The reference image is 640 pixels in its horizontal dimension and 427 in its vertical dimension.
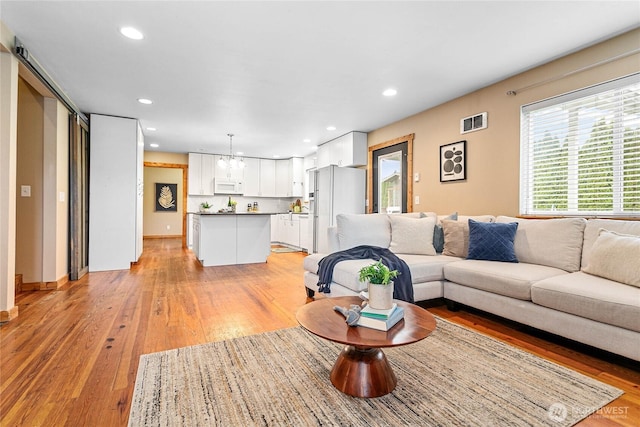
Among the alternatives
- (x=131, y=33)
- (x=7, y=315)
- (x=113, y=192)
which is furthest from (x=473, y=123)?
(x=113, y=192)

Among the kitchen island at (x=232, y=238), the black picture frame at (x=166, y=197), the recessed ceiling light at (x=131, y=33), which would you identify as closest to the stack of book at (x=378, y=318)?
the recessed ceiling light at (x=131, y=33)

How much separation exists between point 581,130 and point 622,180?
593 millimetres

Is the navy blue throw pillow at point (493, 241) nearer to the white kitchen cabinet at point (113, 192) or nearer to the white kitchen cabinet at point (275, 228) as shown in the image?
the white kitchen cabinet at point (113, 192)

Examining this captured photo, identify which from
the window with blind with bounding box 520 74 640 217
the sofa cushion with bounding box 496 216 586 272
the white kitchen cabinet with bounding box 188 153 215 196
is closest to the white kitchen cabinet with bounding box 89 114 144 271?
the white kitchen cabinet with bounding box 188 153 215 196

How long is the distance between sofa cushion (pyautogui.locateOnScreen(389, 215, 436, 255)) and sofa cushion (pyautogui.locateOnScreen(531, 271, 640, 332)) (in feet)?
3.99

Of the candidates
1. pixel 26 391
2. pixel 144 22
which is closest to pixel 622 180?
pixel 144 22

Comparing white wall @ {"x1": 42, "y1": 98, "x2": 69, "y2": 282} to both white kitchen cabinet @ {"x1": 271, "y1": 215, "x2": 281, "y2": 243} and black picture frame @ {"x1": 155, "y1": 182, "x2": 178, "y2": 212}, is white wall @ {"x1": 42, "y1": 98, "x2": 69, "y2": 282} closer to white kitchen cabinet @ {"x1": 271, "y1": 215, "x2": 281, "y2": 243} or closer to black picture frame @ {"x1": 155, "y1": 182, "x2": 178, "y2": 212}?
white kitchen cabinet @ {"x1": 271, "y1": 215, "x2": 281, "y2": 243}

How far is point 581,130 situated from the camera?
2.95 metres

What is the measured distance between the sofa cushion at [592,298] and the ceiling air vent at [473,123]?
2.08m

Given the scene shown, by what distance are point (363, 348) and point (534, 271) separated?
1840mm

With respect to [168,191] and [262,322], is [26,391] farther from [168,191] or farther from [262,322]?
[168,191]

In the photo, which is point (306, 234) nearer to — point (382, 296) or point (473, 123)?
point (473, 123)

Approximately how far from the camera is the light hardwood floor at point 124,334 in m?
1.53

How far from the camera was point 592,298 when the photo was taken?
6.40ft
